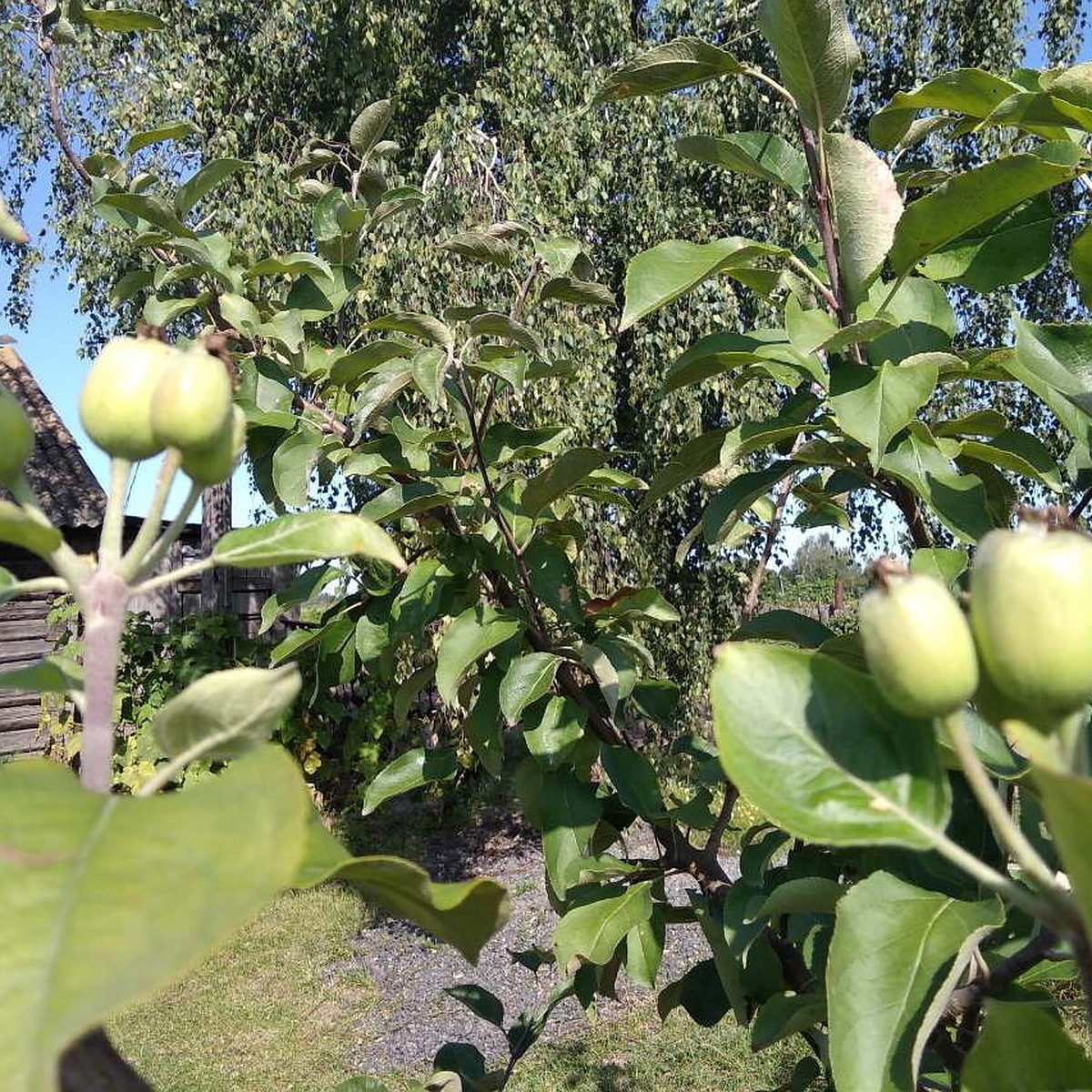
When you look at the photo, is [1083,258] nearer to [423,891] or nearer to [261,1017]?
[423,891]

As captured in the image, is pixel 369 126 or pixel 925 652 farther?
pixel 369 126

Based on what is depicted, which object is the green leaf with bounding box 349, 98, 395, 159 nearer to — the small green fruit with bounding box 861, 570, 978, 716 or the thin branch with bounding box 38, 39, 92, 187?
the thin branch with bounding box 38, 39, 92, 187

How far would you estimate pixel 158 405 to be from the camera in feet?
1.52

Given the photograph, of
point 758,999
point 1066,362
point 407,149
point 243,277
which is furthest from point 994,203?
point 407,149

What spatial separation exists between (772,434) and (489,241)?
629 millimetres

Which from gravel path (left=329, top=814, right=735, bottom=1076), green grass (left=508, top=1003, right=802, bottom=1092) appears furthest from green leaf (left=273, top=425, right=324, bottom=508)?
green grass (left=508, top=1003, right=802, bottom=1092)

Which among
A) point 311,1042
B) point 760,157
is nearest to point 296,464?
point 760,157

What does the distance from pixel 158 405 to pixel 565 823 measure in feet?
3.29

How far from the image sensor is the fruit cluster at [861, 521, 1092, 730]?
0.37 meters

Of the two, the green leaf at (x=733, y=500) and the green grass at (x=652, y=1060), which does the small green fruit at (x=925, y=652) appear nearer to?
the green leaf at (x=733, y=500)

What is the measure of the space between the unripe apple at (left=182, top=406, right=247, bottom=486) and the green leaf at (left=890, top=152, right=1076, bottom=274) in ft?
2.08

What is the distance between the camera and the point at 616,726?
143 centimetres

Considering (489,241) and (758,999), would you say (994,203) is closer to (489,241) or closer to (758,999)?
(489,241)

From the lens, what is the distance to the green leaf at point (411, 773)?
1.48 m
